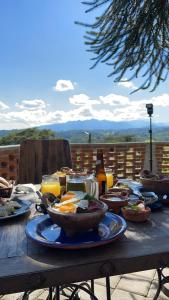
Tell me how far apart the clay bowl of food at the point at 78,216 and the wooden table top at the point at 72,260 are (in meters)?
0.06

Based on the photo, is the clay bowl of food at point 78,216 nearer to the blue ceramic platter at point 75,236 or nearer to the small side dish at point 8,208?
the blue ceramic platter at point 75,236

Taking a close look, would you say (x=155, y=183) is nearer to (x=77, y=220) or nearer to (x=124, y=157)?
(x=77, y=220)

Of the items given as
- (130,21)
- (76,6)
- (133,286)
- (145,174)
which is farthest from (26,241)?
(76,6)

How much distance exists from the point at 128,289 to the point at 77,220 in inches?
50.3

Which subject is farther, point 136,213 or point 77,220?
point 136,213

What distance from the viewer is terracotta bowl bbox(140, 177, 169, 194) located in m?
1.33

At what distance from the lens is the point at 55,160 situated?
7.53 feet

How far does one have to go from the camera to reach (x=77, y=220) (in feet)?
2.47

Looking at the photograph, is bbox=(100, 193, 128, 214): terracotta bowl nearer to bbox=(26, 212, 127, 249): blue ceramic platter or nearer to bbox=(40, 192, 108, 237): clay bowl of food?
bbox=(26, 212, 127, 249): blue ceramic platter

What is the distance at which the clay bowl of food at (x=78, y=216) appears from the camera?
753mm

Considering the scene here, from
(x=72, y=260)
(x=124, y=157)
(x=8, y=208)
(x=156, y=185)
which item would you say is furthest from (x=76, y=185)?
(x=124, y=157)

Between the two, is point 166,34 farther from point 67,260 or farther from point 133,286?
point 67,260

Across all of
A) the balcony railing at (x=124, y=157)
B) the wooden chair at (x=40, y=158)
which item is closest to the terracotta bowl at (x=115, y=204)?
the wooden chair at (x=40, y=158)

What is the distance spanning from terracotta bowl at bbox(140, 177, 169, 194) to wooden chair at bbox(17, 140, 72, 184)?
3.34 feet
